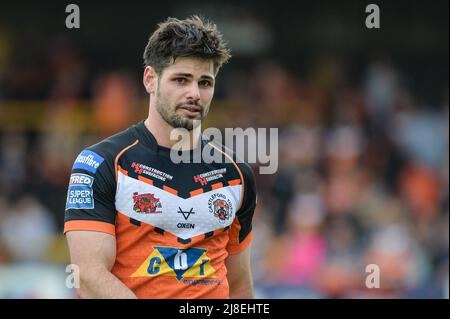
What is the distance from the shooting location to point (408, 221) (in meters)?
12.2

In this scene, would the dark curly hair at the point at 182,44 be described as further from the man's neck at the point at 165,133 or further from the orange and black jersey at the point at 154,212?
the orange and black jersey at the point at 154,212

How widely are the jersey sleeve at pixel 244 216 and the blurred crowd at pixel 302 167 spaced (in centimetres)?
532

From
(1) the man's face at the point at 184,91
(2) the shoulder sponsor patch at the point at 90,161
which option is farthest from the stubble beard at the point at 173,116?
(2) the shoulder sponsor patch at the point at 90,161

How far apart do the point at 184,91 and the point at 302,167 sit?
849 cm

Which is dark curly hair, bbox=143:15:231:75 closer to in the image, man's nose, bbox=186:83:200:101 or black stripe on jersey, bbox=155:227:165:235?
man's nose, bbox=186:83:200:101

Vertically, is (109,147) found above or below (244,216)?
above

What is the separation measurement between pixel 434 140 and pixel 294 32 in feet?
11.6

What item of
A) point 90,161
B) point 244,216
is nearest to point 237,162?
point 244,216

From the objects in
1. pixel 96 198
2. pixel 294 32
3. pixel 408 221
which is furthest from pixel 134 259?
pixel 294 32

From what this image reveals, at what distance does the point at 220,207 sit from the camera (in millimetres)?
4863

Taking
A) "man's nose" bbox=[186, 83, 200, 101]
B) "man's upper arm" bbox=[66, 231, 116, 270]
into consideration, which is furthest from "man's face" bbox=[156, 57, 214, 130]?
"man's upper arm" bbox=[66, 231, 116, 270]

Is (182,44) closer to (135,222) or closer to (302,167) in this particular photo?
(135,222)

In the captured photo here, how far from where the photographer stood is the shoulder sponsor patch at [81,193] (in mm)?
4496

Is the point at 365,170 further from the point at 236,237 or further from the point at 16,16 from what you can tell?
the point at 236,237
